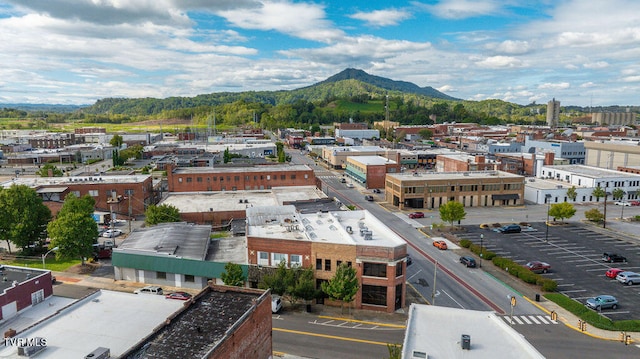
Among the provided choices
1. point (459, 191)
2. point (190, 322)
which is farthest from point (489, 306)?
point (459, 191)

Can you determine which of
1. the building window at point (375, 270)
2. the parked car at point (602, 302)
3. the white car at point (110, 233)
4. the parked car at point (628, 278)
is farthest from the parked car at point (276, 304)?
the parked car at point (628, 278)

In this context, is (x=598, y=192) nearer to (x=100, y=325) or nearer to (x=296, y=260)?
(x=296, y=260)

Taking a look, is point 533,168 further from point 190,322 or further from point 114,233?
point 190,322

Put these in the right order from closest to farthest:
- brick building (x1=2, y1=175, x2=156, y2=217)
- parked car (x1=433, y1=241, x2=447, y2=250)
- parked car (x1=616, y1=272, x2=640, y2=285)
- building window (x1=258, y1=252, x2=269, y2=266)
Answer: building window (x1=258, y1=252, x2=269, y2=266) < parked car (x1=616, y1=272, x2=640, y2=285) < parked car (x1=433, y1=241, x2=447, y2=250) < brick building (x1=2, y1=175, x2=156, y2=217)

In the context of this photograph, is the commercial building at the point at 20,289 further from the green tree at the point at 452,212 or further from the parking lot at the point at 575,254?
the green tree at the point at 452,212

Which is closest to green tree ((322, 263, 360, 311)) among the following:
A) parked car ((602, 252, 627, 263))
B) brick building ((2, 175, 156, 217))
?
parked car ((602, 252, 627, 263))

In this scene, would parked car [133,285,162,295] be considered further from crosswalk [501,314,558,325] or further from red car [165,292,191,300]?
crosswalk [501,314,558,325]
